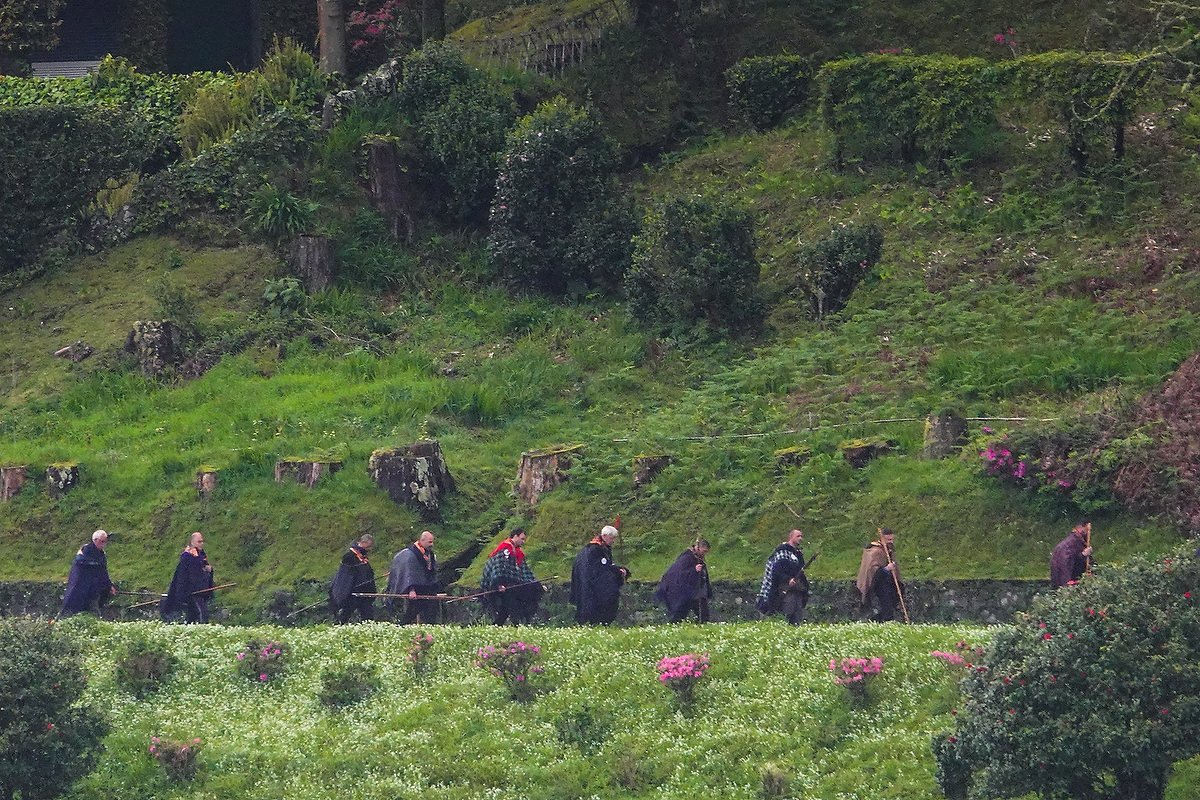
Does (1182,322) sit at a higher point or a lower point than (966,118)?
lower

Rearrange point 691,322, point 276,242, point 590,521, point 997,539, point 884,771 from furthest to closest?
point 276,242
point 691,322
point 590,521
point 997,539
point 884,771

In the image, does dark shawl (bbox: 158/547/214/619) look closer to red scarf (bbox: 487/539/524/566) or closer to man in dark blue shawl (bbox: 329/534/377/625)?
man in dark blue shawl (bbox: 329/534/377/625)

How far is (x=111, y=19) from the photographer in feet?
130

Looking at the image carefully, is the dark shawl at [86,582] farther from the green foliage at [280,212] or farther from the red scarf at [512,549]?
the green foliage at [280,212]

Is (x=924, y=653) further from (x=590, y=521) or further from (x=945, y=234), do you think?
(x=945, y=234)

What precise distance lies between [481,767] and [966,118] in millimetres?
16198

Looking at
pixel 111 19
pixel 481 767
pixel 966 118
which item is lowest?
pixel 481 767

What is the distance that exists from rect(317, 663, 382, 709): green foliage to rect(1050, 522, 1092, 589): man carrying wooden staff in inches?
280

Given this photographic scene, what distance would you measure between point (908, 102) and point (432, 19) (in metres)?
11.3

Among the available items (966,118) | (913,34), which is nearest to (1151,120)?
(966,118)

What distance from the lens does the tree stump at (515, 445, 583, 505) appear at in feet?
77.6

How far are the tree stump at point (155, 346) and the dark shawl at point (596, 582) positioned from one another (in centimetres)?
1056

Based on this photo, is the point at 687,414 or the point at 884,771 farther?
the point at 687,414

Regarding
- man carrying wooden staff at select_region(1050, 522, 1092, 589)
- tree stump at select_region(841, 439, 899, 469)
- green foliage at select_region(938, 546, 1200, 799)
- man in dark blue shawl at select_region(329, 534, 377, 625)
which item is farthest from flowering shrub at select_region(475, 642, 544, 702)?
tree stump at select_region(841, 439, 899, 469)
